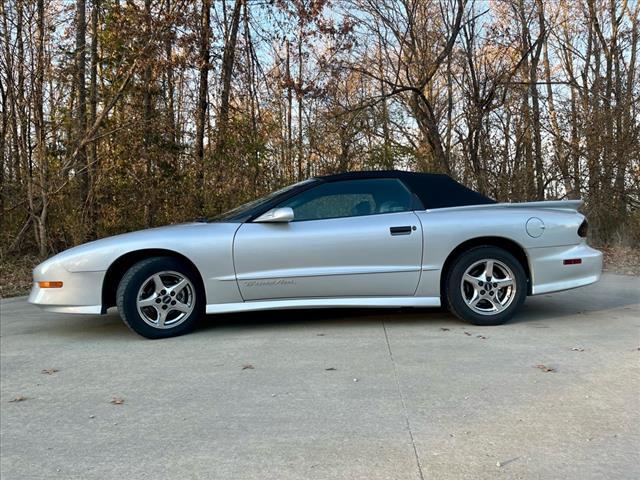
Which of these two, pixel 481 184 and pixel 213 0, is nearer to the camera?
pixel 213 0

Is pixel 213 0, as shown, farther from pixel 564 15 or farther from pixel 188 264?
pixel 564 15

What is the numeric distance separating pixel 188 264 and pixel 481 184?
9414 millimetres

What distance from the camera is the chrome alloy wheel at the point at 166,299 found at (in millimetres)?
4715

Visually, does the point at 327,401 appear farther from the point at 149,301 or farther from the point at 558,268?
the point at 558,268

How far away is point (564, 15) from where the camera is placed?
591 inches

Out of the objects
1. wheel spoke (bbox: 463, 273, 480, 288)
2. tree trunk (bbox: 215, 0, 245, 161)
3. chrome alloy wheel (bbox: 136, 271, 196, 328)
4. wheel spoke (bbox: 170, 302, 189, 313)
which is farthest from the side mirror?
tree trunk (bbox: 215, 0, 245, 161)

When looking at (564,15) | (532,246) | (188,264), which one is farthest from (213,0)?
(564,15)

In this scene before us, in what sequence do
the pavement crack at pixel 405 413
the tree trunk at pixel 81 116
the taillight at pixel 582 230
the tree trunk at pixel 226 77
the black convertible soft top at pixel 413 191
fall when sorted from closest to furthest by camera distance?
the pavement crack at pixel 405 413
the black convertible soft top at pixel 413 191
the taillight at pixel 582 230
the tree trunk at pixel 81 116
the tree trunk at pixel 226 77

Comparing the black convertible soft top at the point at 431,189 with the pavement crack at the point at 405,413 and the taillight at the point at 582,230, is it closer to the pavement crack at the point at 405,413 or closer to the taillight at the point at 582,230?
the taillight at the point at 582,230

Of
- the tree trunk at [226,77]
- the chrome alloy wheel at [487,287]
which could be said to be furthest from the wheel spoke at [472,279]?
the tree trunk at [226,77]

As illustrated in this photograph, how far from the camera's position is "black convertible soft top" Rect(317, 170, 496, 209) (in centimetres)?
522

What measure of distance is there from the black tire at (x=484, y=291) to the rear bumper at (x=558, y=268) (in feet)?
0.49

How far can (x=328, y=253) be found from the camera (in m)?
4.86

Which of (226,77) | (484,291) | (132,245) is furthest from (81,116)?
(484,291)
